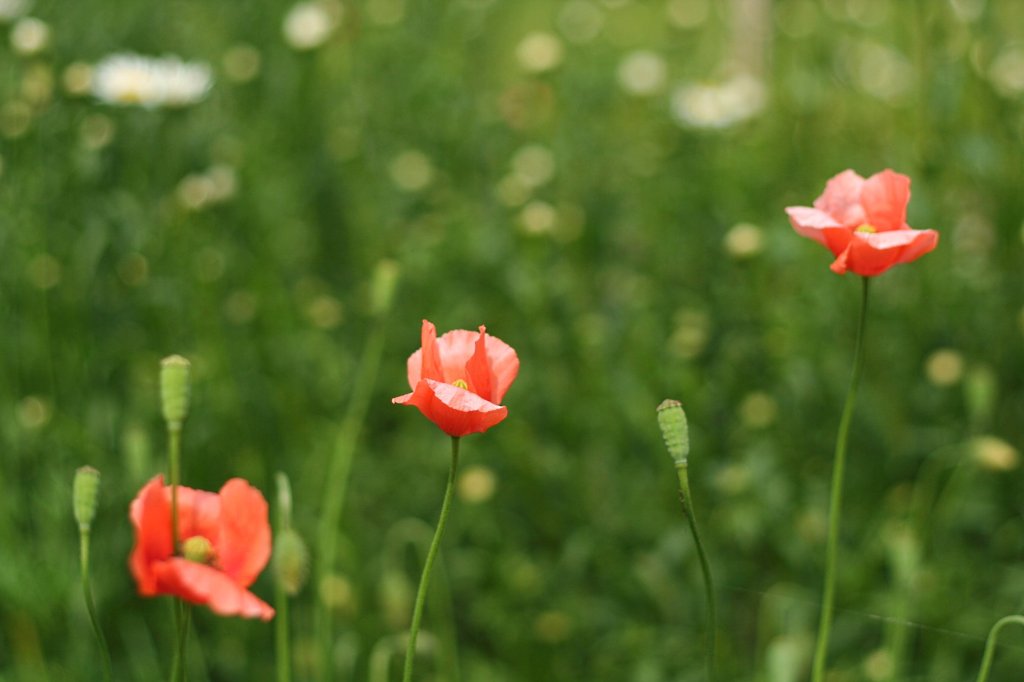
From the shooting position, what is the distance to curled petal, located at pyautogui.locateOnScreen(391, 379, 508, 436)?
74cm

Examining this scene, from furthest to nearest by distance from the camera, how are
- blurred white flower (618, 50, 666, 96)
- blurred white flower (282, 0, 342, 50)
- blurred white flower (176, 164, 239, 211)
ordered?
blurred white flower (618, 50, 666, 96)
blurred white flower (282, 0, 342, 50)
blurred white flower (176, 164, 239, 211)

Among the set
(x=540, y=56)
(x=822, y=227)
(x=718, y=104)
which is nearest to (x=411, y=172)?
(x=540, y=56)

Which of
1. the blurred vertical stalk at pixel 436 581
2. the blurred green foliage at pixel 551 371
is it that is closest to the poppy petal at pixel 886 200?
the blurred green foliage at pixel 551 371

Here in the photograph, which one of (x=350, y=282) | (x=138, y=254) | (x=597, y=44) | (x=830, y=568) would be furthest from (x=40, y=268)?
(x=597, y=44)


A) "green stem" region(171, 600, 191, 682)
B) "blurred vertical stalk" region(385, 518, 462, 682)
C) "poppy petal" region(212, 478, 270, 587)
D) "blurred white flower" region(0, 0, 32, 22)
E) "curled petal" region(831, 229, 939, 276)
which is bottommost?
"blurred vertical stalk" region(385, 518, 462, 682)

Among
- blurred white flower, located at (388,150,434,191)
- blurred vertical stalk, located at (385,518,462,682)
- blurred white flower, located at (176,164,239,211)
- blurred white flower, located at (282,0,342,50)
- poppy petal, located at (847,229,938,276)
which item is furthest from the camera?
blurred white flower, located at (282,0,342,50)

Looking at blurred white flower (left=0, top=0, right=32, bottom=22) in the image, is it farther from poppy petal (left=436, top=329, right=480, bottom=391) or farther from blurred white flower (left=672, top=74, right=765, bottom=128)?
poppy petal (left=436, top=329, right=480, bottom=391)

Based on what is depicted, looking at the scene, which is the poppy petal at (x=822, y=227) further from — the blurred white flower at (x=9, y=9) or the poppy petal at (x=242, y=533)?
the blurred white flower at (x=9, y=9)

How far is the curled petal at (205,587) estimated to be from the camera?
2.38ft

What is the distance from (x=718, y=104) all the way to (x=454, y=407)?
2184 millimetres

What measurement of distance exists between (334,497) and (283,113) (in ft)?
6.01

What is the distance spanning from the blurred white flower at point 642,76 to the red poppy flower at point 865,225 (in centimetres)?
207

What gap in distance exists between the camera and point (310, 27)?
270cm

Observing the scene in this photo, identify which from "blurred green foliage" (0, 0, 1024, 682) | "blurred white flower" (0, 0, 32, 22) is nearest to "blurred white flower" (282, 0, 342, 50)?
"blurred green foliage" (0, 0, 1024, 682)
